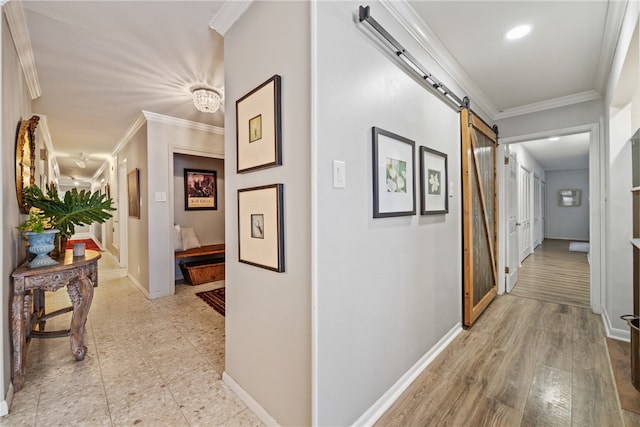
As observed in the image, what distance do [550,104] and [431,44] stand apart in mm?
2278

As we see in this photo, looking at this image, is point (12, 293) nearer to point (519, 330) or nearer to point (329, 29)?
point (329, 29)

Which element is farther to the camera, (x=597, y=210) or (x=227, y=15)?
(x=597, y=210)

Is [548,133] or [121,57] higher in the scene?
[121,57]

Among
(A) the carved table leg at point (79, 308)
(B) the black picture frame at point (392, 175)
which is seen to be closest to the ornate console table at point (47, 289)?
(A) the carved table leg at point (79, 308)

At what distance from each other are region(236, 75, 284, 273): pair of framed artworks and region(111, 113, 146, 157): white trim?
2799mm

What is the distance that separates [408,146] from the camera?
5.93 feet

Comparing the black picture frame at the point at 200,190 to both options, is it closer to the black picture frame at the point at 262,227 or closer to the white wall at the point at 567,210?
the black picture frame at the point at 262,227

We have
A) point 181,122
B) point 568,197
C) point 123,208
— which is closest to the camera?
point 181,122

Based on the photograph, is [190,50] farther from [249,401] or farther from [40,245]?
[249,401]

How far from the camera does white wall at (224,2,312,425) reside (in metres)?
1.24

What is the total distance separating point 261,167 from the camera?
57.2 inches

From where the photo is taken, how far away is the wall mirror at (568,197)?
8625mm

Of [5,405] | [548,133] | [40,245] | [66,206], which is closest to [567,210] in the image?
[548,133]

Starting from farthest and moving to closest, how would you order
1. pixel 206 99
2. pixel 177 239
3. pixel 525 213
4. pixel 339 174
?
pixel 525 213 → pixel 177 239 → pixel 206 99 → pixel 339 174
